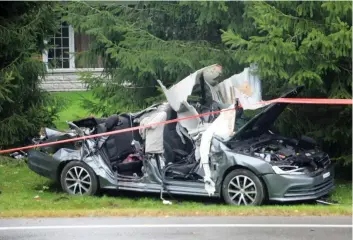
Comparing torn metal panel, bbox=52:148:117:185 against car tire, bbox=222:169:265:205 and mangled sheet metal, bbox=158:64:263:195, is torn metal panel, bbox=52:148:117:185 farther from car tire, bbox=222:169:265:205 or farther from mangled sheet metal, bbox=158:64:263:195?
car tire, bbox=222:169:265:205

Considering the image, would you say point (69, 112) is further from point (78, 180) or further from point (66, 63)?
point (78, 180)

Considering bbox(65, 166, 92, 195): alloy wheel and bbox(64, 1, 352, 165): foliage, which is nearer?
bbox(64, 1, 352, 165): foliage

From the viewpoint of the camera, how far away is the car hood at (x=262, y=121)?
1016 cm

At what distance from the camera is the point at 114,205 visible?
1028 centimetres

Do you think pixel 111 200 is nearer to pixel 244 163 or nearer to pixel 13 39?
pixel 244 163

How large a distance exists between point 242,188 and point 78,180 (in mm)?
2852

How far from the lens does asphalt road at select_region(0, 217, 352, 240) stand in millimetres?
7535

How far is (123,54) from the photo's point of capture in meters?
12.9

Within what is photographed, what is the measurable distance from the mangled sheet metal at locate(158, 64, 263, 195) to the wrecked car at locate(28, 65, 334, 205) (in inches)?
0.6

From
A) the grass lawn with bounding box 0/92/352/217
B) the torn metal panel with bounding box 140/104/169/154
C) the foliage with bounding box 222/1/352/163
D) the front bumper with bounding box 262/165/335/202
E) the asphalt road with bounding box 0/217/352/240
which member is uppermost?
the foliage with bounding box 222/1/352/163

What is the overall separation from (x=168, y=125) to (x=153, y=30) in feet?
11.1

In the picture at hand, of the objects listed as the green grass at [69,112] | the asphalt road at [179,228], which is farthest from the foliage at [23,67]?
the asphalt road at [179,228]

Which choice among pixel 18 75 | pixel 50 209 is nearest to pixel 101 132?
pixel 50 209

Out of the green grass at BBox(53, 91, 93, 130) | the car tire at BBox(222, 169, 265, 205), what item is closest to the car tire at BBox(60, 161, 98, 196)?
the car tire at BBox(222, 169, 265, 205)
